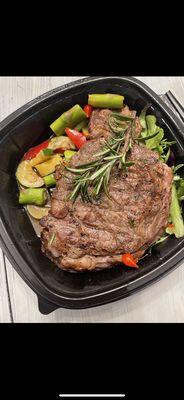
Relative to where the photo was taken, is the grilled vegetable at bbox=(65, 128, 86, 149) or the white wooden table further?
the white wooden table

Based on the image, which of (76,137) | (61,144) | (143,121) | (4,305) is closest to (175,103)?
(143,121)

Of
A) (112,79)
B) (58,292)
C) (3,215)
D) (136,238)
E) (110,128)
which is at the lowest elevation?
(58,292)

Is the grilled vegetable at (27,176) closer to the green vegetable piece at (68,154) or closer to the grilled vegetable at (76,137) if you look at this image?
the green vegetable piece at (68,154)

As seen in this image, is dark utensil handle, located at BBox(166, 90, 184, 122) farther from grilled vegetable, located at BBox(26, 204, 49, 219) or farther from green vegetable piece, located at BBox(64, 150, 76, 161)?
grilled vegetable, located at BBox(26, 204, 49, 219)

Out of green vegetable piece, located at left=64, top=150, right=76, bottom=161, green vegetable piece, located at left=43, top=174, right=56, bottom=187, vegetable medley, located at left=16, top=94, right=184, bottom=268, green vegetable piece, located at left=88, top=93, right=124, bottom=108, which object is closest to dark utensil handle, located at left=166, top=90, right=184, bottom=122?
vegetable medley, located at left=16, top=94, right=184, bottom=268

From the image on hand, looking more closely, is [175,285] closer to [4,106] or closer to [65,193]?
[65,193]

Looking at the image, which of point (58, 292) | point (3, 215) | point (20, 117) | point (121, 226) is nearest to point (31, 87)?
point (20, 117)

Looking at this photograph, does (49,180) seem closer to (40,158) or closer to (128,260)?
(40,158)

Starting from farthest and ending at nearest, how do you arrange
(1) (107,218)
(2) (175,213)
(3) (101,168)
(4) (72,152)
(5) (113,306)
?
(5) (113,306)
(4) (72,152)
(2) (175,213)
(1) (107,218)
(3) (101,168)
